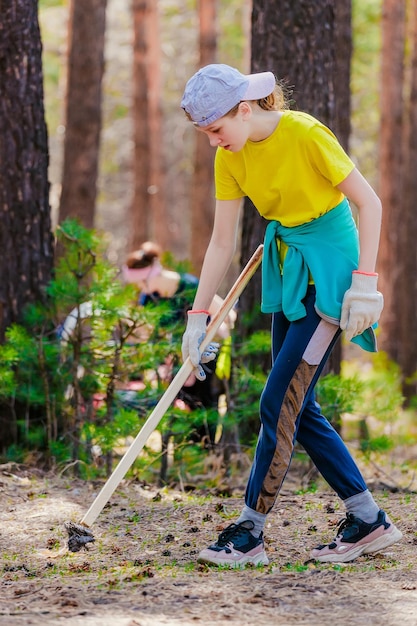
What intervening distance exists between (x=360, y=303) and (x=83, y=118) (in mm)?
7353

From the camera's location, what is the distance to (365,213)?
144 inches

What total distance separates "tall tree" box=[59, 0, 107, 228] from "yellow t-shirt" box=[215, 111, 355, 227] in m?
6.61

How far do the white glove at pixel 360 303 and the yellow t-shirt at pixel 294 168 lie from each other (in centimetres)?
34

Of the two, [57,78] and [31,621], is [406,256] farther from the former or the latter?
[57,78]

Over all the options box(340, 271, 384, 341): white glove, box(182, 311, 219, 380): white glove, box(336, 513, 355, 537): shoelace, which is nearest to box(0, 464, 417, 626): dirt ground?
box(336, 513, 355, 537): shoelace

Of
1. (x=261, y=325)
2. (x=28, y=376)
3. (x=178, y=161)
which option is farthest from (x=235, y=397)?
(x=178, y=161)

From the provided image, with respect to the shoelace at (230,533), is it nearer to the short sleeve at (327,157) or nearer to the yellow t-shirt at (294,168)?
the yellow t-shirt at (294,168)

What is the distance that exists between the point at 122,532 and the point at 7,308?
211cm

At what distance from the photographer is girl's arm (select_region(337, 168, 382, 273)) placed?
366 centimetres

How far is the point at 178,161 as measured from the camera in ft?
92.4

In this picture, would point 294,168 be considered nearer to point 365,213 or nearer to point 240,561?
point 365,213

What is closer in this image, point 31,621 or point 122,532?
point 31,621

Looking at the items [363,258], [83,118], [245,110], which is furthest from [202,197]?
[363,258]

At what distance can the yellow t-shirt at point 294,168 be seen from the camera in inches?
145
